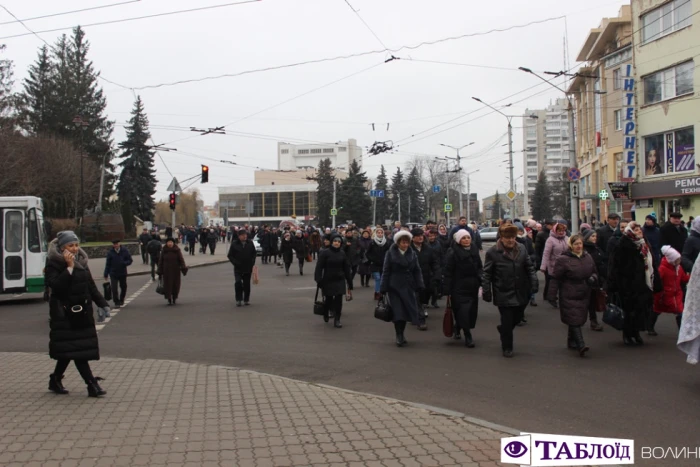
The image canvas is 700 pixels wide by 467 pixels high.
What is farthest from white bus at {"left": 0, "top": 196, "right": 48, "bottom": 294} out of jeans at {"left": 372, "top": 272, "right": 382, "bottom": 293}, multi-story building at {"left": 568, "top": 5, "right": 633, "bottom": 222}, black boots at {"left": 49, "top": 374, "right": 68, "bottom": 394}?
multi-story building at {"left": 568, "top": 5, "right": 633, "bottom": 222}

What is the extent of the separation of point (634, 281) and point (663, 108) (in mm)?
25767

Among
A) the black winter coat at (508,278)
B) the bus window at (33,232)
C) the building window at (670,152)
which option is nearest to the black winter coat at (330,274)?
the black winter coat at (508,278)

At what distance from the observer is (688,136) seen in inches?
1160

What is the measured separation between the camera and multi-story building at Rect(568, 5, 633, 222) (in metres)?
36.6

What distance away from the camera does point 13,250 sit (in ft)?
54.1

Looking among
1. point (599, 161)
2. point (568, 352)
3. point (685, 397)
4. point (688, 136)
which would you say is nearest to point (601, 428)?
point (685, 397)

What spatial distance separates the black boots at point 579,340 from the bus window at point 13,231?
1436cm

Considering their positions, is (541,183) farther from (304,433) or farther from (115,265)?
(304,433)

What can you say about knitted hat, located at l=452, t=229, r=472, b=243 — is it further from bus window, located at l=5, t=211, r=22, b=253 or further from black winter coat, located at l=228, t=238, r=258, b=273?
bus window, located at l=5, t=211, r=22, b=253

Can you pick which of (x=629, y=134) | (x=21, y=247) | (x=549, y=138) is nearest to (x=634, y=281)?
(x=21, y=247)

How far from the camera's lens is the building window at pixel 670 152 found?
2942cm

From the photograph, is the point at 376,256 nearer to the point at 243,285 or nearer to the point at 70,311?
the point at 243,285

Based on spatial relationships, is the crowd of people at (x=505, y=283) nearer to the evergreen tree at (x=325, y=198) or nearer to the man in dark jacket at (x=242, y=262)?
the man in dark jacket at (x=242, y=262)

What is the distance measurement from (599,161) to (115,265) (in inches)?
1461
